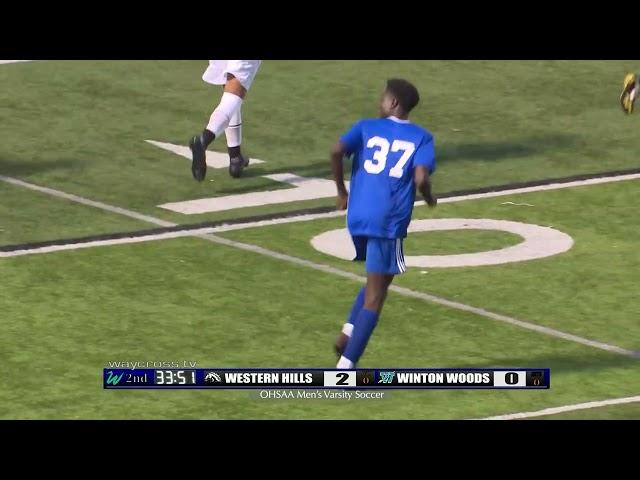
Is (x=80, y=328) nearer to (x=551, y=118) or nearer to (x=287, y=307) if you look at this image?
(x=287, y=307)

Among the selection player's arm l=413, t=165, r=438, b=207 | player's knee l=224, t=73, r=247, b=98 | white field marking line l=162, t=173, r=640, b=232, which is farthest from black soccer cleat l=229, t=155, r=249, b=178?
player's arm l=413, t=165, r=438, b=207

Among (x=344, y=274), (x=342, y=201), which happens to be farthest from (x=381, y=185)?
(x=344, y=274)

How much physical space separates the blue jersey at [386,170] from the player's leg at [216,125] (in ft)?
19.7

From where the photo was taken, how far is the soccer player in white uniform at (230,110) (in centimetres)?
1931

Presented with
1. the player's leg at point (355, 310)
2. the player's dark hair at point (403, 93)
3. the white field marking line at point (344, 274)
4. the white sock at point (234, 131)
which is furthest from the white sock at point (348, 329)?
the white sock at point (234, 131)

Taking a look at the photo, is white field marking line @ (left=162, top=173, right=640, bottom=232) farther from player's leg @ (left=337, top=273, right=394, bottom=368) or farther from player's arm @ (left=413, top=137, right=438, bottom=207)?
player's arm @ (left=413, top=137, right=438, bottom=207)

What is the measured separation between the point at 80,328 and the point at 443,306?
2.72 m

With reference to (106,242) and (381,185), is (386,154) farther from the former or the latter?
(106,242)

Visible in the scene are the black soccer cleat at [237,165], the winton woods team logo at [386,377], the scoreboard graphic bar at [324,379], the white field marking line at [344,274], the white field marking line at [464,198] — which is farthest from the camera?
the black soccer cleat at [237,165]

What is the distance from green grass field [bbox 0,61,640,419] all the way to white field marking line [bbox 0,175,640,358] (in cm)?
9

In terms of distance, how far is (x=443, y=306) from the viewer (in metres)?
15.6

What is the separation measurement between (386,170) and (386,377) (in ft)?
4.58

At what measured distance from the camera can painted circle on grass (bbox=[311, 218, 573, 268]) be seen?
1694cm

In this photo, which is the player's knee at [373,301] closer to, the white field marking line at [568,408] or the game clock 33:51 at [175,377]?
the white field marking line at [568,408]
